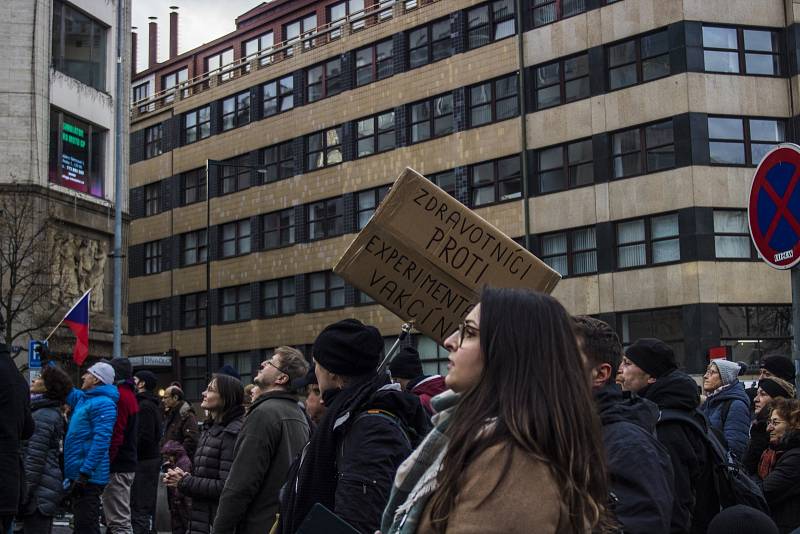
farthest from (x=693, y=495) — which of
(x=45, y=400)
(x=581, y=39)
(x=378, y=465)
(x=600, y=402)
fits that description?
(x=581, y=39)

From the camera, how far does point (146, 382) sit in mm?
13844

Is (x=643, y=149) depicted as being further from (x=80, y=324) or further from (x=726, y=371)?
(x=726, y=371)

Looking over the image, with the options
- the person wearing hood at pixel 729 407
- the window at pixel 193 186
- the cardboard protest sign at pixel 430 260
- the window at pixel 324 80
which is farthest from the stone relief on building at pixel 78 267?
the cardboard protest sign at pixel 430 260

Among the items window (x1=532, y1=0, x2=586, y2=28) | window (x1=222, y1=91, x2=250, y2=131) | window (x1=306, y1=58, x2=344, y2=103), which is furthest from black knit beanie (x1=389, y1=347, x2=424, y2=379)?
window (x1=222, y1=91, x2=250, y2=131)

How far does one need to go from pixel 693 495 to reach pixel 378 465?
1572 mm

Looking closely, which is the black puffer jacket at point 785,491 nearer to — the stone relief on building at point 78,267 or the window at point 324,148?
the stone relief on building at point 78,267

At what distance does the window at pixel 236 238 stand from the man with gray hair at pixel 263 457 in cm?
4641

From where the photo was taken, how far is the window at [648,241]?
1457 inches

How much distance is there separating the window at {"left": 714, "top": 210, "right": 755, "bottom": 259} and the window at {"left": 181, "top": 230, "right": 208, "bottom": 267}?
2662 cm

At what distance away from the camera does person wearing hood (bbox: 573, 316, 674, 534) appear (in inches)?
154

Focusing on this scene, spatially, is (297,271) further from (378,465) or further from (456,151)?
(378,465)

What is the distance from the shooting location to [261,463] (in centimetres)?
668

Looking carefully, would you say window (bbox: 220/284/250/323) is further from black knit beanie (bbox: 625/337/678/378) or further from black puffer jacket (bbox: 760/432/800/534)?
black knit beanie (bbox: 625/337/678/378)

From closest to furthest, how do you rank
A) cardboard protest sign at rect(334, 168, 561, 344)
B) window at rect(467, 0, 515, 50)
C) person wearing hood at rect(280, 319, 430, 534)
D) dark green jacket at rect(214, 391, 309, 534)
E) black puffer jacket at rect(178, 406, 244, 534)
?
1. person wearing hood at rect(280, 319, 430, 534)
2. cardboard protest sign at rect(334, 168, 561, 344)
3. dark green jacket at rect(214, 391, 309, 534)
4. black puffer jacket at rect(178, 406, 244, 534)
5. window at rect(467, 0, 515, 50)
